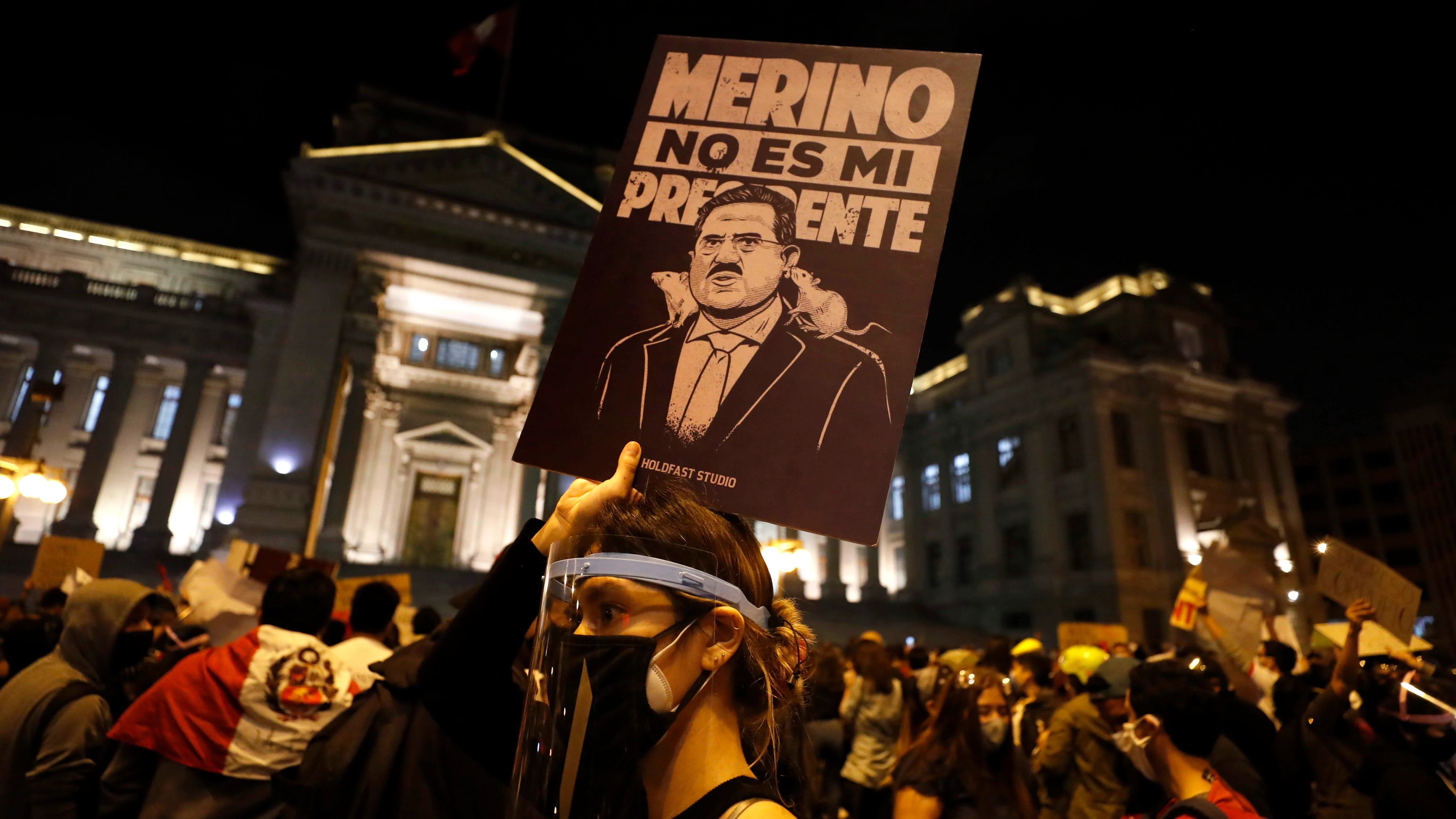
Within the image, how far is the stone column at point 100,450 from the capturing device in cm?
2536

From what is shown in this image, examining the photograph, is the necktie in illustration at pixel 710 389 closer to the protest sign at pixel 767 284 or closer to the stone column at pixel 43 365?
the protest sign at pixel 767 284

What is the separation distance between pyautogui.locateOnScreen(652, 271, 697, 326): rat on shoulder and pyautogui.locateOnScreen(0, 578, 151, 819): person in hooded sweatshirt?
3678mm

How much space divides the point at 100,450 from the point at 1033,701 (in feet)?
105

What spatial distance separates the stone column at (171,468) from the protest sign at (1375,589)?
28.2 metres

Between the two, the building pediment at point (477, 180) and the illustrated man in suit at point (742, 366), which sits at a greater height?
the building pediment at point (477, 180)

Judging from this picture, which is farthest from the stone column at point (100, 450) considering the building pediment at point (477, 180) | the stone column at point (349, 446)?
the building pediment at point (477, 180)

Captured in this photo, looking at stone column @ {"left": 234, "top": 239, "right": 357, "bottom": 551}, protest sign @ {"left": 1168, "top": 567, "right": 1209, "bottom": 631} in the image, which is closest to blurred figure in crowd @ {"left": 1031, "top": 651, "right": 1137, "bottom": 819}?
protest sign @ {"left": 1168, "top": 567, "right": 1209, "bottom": 631}

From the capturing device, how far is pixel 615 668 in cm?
128

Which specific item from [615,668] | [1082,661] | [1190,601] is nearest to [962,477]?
[1190,601]

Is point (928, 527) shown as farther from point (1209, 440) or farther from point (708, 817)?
point (708, 817)

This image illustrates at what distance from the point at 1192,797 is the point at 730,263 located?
2.68 m

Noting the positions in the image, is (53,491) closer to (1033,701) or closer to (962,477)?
(1033,701)

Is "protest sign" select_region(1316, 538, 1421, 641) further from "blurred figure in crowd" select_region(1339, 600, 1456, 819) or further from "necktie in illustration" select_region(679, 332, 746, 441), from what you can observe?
"necktie in illustration" select_region(679, 332, 746, 441)

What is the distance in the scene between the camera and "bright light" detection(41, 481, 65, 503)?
9.45 meters
